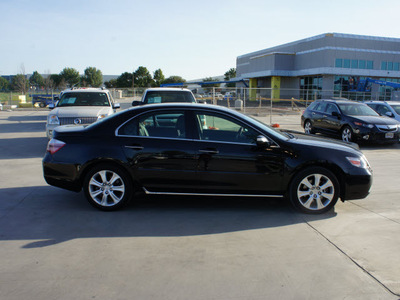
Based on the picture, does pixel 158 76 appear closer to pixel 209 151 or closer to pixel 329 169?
pixel 209 151

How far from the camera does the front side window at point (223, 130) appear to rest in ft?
17.3

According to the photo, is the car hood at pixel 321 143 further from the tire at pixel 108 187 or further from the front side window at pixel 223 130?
the tire at pixel 108 187

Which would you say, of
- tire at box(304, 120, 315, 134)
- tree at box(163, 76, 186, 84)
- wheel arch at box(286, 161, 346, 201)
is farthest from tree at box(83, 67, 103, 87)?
wheel arch at box(286, 161, 346, 201)

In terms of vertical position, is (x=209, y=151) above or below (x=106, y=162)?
above

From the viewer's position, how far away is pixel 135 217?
509cm

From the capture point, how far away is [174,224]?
482 centimetres

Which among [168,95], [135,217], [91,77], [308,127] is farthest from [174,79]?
[135,217]

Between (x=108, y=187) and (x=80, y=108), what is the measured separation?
21.1 feet

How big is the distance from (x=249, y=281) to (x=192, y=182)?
81.3 inches

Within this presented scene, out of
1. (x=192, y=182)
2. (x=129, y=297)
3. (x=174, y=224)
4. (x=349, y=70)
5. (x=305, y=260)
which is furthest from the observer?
(x=349, y=70)

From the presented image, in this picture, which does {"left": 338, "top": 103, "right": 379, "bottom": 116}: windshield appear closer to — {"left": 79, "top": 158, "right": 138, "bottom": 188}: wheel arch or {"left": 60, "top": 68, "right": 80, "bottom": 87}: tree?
{"left": 79, "top": 158, "right": 138, "bottom": 188}: wheel arch

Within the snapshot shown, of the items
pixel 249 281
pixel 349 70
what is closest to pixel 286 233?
pixel 249 281

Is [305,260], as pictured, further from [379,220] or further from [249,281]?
[379,220]

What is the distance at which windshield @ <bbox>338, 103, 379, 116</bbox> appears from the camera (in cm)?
1309
